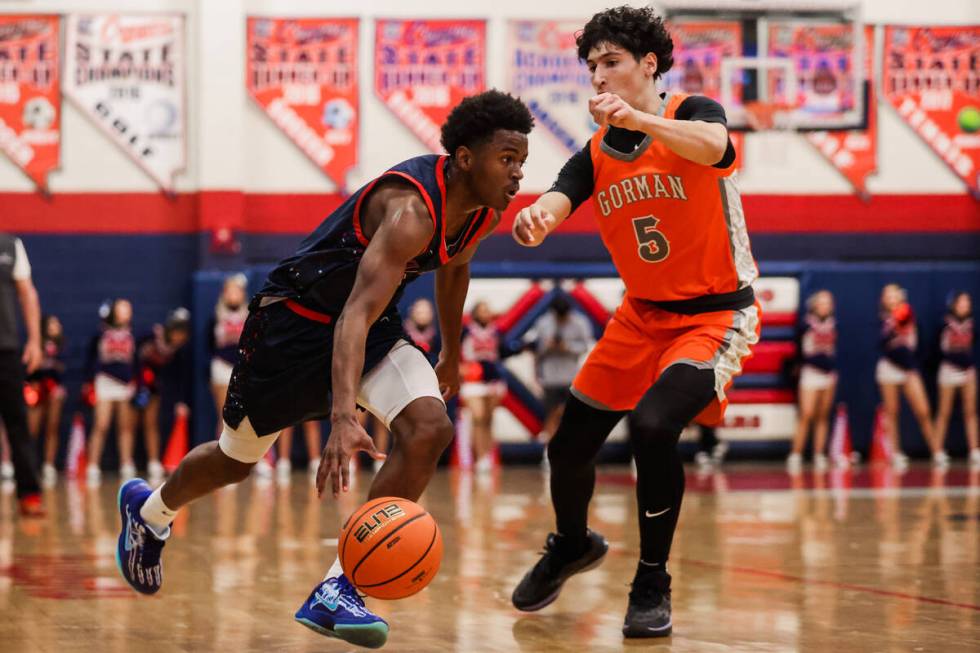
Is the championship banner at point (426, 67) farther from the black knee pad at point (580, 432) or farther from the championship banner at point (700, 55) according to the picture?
the black knee pad at point (580, 432)

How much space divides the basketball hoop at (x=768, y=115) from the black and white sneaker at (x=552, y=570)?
407 inches

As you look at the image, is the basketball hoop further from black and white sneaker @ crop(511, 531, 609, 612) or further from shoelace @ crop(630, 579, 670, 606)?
shoelace @ crop(630, 579, 670, 606)

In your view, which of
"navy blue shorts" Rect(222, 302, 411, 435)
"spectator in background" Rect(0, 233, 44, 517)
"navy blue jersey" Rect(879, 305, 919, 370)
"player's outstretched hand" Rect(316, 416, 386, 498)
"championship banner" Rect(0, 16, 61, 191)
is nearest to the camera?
"player's outstretched hand" Rect(316, 416, 386, 498)

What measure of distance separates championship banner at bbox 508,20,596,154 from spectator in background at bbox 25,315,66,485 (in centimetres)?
535

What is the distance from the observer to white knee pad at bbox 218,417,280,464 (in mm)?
4953

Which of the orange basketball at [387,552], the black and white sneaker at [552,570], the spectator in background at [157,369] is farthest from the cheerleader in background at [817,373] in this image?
the orange basketball at [387,552]

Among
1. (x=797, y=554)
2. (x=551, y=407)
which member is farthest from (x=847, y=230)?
(x=797, y=554)

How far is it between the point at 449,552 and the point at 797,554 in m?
1.82

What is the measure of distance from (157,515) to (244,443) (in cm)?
61

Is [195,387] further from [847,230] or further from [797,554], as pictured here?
[797,554]

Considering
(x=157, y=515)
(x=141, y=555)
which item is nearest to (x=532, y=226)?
A: (x=157, y=515)

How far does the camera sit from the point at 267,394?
486 centimetres

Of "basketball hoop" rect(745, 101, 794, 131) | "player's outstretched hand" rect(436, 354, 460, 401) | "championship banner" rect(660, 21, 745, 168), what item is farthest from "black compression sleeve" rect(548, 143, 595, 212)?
"basketball hoop" rect(745, 101, 794, 131)

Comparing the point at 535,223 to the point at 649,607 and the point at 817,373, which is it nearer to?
the point at 649,607
